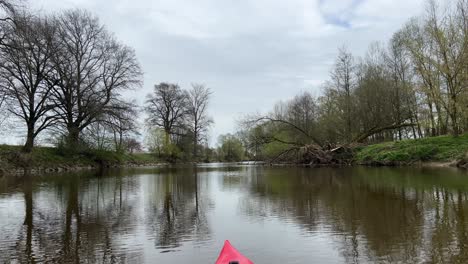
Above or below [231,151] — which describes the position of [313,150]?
below

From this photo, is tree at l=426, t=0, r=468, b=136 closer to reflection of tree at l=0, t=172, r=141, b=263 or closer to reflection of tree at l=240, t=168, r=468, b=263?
reflection of tree at l=240, t=168, r=468, b=263

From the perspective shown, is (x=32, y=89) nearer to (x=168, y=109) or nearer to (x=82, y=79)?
(x=82, y=79)

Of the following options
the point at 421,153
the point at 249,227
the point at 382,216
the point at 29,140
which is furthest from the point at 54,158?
the point at 382,216

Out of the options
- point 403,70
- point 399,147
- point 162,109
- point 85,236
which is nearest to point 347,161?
point 399,147

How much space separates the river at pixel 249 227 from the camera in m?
5.31

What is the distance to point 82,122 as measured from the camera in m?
36.4

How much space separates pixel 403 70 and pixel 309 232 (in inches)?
1354

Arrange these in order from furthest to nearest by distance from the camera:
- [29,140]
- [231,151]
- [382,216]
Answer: [231,151] < [29,140] < [382,216]

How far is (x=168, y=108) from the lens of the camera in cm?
5666

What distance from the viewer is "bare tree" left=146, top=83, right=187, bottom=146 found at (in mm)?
55688

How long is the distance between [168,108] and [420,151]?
38.3 metres

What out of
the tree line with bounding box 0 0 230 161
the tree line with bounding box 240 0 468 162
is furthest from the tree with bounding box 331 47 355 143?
the tree line with bounding box 0 0 230 161

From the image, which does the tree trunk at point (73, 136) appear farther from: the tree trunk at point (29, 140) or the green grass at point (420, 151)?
the green grass at point (420, 151)

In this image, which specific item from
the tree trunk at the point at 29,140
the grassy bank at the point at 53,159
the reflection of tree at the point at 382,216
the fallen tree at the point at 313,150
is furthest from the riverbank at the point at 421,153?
the tree trunk at the point at 29,140
